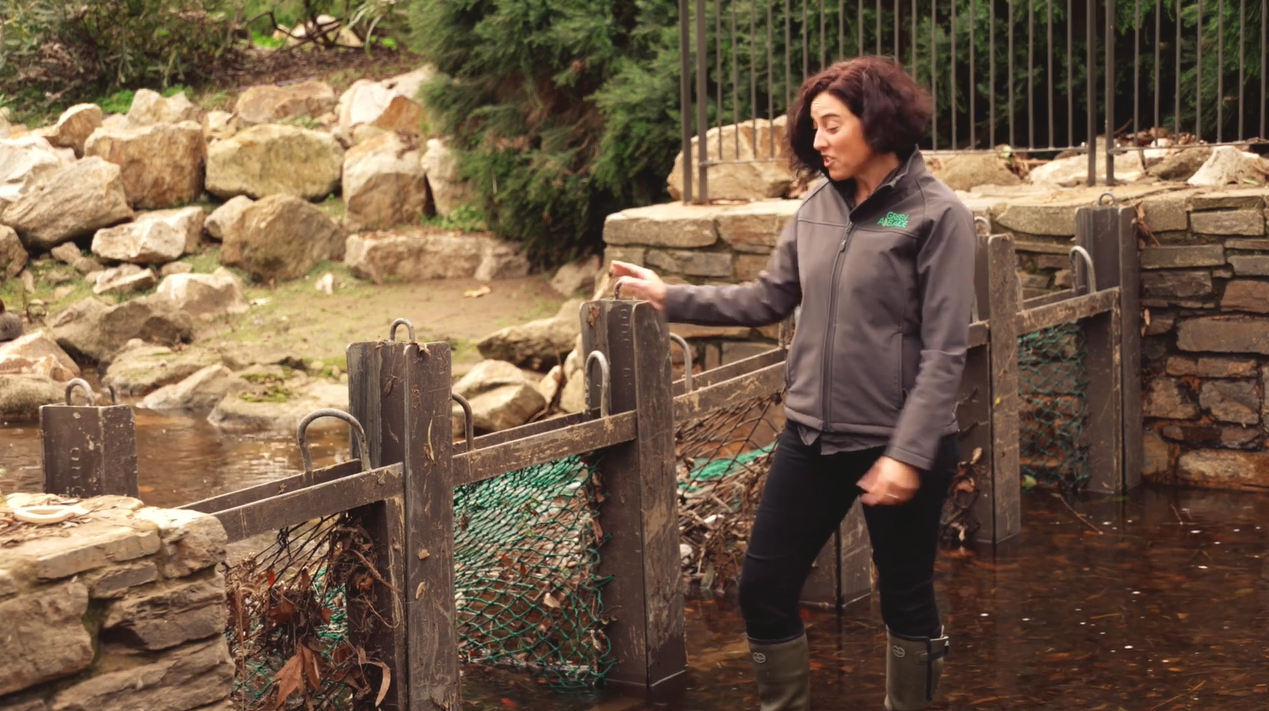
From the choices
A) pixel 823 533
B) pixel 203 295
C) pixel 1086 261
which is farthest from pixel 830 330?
pixel 203 295

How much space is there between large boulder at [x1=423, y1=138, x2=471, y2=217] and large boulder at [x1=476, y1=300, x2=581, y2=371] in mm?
3383

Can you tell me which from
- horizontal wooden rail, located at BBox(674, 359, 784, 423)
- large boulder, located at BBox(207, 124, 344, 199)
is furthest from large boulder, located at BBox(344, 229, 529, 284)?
horizontal wooden rail, located at BBox(674, 359, 784, 423)

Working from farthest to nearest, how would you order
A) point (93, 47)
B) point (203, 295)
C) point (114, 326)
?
1. point (93, 47)
2. point (203, 295)
3. point (114, 326)

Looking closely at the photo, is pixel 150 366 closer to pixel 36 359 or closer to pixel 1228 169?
pixel 36 359

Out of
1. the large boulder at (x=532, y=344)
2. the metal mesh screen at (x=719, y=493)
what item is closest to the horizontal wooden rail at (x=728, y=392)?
the metal mesh screen at (x=719, y=493)

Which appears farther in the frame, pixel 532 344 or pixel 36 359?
pixel 36 359

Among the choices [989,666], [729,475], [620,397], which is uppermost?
[620,397]

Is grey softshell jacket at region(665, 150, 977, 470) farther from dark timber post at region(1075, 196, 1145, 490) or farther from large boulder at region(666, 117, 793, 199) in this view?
large boulder at region(666, 117, 793, 199)

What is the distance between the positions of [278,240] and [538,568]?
8.44m

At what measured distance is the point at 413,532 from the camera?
3.31m

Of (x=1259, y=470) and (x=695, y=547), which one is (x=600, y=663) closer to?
(x=695, y=547)

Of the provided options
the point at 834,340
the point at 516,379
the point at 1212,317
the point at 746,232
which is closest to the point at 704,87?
the point at 746,232

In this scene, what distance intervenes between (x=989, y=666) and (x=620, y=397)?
4.46 feet

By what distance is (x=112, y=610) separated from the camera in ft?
8.42
